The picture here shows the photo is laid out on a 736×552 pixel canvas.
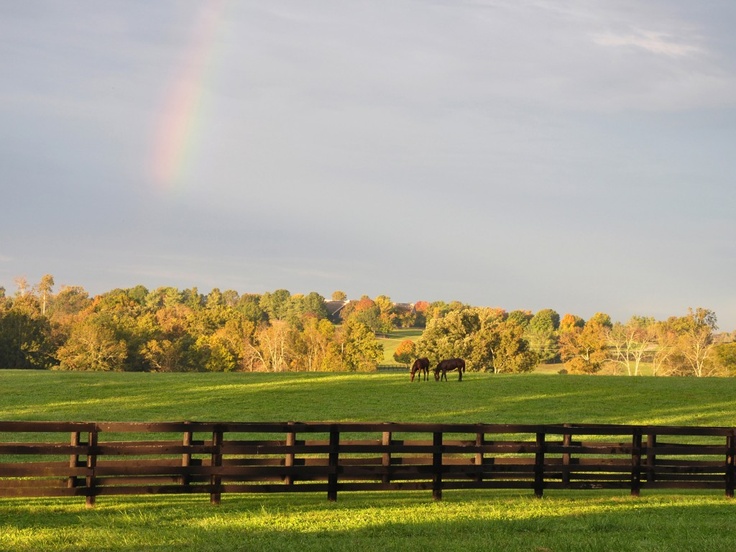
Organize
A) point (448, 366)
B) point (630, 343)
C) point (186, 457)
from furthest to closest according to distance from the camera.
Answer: point (630, 343) < point (448, 366) < point (186, 457)

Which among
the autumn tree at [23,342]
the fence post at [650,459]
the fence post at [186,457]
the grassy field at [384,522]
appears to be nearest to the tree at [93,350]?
the autumn tree at [23,342]

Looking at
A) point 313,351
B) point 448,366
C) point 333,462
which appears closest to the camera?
point 333,462

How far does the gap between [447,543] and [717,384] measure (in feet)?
150

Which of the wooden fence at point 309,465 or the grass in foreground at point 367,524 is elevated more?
the wooden fence at point 309,465

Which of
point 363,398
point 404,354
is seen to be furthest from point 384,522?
point 404,354

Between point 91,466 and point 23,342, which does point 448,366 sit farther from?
point 23,342

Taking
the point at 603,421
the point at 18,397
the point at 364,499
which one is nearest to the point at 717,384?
the point at 603,421

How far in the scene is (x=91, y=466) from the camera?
14758mm

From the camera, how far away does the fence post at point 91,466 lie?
14.6m

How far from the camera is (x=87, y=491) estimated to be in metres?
14.8

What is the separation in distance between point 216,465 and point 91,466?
2.00 m

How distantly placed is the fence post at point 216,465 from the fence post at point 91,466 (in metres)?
1.87

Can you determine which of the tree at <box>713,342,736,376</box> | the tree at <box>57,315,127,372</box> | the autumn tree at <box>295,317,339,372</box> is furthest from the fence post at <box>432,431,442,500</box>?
the autumn tree at <box>295,317,339,372</box>

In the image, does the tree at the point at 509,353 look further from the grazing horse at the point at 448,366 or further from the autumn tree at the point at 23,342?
the grazing horse at the point at 448,366
